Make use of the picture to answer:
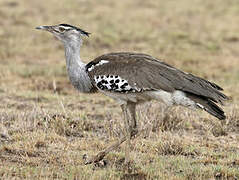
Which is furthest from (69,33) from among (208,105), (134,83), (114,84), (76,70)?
(208,105)

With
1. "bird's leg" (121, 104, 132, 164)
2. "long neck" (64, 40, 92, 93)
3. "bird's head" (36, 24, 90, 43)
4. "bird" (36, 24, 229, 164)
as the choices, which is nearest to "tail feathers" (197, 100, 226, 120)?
"bird" (36, 24, 229, 164)

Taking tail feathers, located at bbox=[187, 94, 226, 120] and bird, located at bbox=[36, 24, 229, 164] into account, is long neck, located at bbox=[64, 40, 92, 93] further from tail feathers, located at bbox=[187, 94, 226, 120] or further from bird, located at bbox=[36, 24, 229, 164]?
tail feathers, located at bbox=[187, 94, 226, 120]

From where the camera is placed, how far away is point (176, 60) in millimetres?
10961

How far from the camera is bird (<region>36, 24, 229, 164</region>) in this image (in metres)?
4.59

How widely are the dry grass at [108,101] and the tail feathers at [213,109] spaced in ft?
1.91

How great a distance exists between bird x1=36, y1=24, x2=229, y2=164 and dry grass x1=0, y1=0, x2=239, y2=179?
48 cm

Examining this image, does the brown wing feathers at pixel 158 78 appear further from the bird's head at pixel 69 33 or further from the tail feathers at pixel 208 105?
the bird's head at pixel 69 33

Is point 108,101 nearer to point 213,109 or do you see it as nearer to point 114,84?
point 114,84

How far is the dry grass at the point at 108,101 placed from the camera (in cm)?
496

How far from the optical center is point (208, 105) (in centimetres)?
453

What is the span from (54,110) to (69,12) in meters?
8.46

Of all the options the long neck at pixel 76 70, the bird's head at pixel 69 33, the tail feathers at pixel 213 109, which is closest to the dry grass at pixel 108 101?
the tail feathers at pixel 213 109

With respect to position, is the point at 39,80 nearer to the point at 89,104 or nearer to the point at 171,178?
the point at 89,104

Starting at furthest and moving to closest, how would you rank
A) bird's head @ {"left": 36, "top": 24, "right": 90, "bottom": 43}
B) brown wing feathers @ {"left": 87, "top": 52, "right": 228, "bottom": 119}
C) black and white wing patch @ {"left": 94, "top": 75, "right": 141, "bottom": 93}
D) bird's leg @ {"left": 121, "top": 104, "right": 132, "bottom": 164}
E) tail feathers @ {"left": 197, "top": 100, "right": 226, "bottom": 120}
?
1. bird's head @ {"left": 36, "top": 24, "right": 90, "bottom": 43}
2. bird's leg @ {"left": 121, "top": 104, "right": 132, "bottom": 164}
3. black and white wing patch @ {"left": 94, "top": 75, "right": 141, "bottom": 93}
4. brown wing feathers @ {"left": 87, "top": 52, "right": 228, "bottom": 119}
5. tail feathers @ {"left": 197, "top": 100, "right": 226, "bottom": 120}
